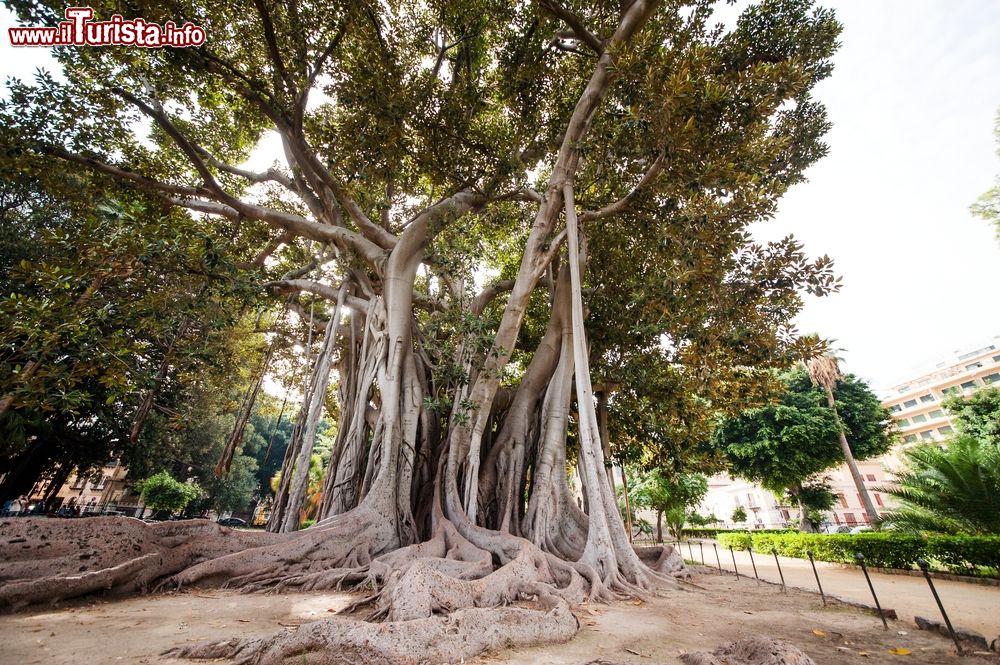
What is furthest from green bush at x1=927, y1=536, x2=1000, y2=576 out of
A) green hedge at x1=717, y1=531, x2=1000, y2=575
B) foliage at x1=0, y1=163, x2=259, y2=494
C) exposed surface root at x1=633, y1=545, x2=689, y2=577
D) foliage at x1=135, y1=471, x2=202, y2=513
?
foliage at x1=135, y1=471, x2=202, y2=513

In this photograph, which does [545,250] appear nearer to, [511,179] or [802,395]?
[511,179]

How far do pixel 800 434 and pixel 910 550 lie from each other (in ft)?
27.9

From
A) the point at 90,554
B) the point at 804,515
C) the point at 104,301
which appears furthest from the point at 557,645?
the point at 804,515

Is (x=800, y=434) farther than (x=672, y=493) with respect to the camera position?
Yes

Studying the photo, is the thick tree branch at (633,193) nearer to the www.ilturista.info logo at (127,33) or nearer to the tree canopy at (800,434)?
the www.ilturista.info logo at (127,33)

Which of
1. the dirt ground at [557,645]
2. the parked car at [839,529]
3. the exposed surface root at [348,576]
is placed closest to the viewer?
the exposed surface root at [348,576]

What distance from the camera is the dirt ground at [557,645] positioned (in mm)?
2295

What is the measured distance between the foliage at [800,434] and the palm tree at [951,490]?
7.04 metres

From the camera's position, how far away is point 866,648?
2.74 meters

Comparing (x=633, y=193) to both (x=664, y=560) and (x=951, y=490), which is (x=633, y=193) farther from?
(x=951, y=490)

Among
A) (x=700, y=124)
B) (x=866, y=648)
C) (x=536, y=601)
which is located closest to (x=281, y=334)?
(x=536, y=601)

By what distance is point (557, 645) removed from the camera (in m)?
2.60

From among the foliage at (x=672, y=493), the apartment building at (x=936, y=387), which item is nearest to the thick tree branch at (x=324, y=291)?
the foliage at (x=672, y=493)

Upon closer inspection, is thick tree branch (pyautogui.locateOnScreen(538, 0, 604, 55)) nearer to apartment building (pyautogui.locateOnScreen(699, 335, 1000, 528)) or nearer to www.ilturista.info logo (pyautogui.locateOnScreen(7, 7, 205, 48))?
www.ilturista.info logo (pyautogui.locateOnScreen(7, 7, 205, 48))
